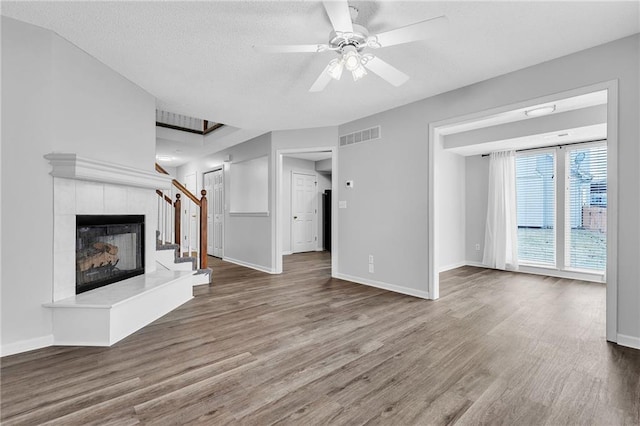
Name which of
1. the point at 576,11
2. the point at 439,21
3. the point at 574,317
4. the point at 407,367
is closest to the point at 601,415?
the point at 407,367

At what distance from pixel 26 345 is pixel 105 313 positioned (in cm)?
59

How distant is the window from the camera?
4777 mm

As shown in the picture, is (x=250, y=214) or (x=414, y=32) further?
(x=250, y=214)

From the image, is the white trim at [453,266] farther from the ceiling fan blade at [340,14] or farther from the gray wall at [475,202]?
the ceiling fan blade at [340,14]

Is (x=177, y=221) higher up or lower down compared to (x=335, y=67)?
lower down

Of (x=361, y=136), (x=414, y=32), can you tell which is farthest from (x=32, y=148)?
(x=361, y=136)

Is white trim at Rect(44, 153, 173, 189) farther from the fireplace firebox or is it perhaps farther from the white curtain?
the white curtain

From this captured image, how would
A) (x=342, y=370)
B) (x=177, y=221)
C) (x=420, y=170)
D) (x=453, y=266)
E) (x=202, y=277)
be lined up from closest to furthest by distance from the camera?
(x=342, y=370), (x=420, y=170), (x=202, y=277), (x=177, y=221), (x=453, y=266)

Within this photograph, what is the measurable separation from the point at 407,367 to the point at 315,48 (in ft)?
7.73

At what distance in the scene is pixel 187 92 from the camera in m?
3.61

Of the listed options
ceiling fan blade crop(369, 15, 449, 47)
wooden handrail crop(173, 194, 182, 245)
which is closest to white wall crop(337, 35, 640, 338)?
ceiling fan blade crop(369, 15, 449, 47)

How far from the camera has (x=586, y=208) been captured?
192 inches

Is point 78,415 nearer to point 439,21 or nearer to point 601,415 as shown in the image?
Result: point 601,415

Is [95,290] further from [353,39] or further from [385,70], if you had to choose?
[385,70]
